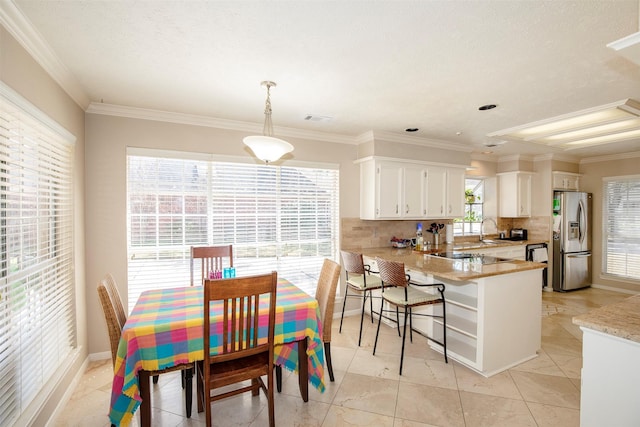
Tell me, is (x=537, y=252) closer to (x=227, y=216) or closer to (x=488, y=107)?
(x=488, y=107)

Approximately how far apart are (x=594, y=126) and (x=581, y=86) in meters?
1.38

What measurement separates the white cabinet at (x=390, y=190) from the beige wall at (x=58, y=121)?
3.11m

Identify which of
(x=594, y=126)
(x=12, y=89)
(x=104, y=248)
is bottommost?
(x=104, y=248)

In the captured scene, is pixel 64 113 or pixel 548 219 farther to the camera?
pixel 548 219

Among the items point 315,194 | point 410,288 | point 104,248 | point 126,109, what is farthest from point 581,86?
point 104,248

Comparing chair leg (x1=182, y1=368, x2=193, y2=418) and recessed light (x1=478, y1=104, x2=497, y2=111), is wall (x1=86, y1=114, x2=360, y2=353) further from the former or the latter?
recessed light (x1=478, y1=104, x2=497, y2=111)

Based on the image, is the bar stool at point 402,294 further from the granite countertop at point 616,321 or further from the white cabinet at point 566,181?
the white cabinet at point 566,181

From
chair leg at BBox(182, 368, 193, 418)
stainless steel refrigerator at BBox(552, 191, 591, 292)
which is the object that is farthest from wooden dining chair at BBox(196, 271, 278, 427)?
stainless steel refrigerator at BBox(552, 191, 591, 292)

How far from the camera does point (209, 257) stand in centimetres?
309

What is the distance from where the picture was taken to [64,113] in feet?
7.72

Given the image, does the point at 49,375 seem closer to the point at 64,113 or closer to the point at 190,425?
the point at 190,425

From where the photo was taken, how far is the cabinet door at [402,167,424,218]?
165 inches

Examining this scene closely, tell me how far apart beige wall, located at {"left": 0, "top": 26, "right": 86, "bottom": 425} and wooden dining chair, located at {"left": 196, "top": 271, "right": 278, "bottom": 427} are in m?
1.05

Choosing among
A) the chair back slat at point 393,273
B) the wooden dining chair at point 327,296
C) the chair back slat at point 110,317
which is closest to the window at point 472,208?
the chair back slat at point 393,273
